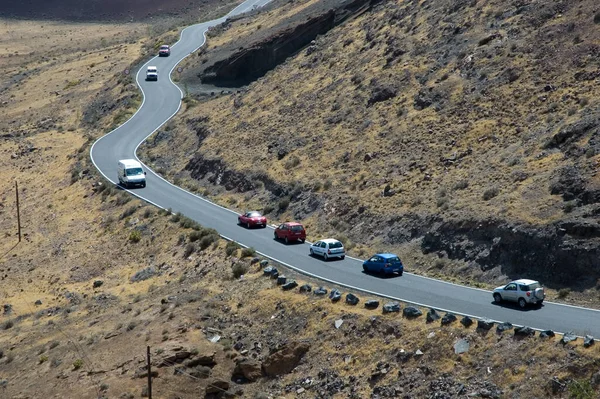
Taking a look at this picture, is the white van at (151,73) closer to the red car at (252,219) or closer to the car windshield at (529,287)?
the red car at (252,219)

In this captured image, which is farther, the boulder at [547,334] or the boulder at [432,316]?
the boulder at [432,316]

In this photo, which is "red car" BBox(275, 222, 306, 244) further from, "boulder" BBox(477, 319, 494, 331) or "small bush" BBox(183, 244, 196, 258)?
"boulder" BBox(477, 319, 494, 331)

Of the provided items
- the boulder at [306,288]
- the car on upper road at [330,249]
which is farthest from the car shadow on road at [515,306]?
the car on upper road at [330,249]

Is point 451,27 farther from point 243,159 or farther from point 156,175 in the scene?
point 156,175

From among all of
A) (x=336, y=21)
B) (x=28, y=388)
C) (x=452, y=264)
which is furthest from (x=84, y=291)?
(x=336, y=21)

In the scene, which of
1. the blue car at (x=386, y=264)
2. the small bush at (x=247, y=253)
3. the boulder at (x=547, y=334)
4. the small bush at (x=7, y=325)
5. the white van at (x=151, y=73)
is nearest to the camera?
the boulder at (x=547, y=334)

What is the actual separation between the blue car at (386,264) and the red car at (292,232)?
7681 millimetres

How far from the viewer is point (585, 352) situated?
93.0ft

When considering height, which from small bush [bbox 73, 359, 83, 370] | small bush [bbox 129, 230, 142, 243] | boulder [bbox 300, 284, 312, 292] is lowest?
small bush [bbox 129, 230, 142, 243]

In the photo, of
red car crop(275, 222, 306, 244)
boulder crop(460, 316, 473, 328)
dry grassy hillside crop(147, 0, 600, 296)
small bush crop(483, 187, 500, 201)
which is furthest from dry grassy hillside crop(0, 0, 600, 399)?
small bush crop(483, 187, 500, 201)

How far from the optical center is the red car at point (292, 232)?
46938 mm

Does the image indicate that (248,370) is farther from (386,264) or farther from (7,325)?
(7,325)

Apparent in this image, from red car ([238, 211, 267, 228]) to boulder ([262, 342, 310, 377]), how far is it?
662 inches

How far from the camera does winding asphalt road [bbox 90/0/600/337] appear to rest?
106 feet
